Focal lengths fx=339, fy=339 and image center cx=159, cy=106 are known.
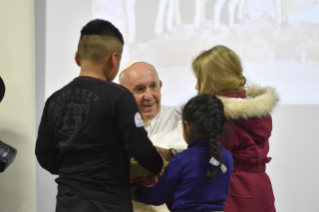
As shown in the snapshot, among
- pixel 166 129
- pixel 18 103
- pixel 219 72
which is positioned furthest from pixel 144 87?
pixel 18 103

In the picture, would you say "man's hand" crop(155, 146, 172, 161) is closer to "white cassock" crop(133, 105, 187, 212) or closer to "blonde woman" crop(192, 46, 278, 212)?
"blonde woman" crop(192, 46, 278, 212)

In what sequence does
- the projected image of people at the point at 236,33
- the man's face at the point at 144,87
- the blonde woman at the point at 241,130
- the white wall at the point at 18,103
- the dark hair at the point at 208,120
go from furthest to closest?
the projected image of people at the point at 236,33
the white wall at the point at 18,103
the man's face at the point at 144,87
the blonde woman at the point at 241,130
the dark hair at the point at 208,120

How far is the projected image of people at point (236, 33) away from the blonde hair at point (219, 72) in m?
1.61

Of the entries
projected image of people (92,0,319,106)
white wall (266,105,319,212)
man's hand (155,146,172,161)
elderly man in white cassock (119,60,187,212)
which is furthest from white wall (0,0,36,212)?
white wall (266,105,319,212)

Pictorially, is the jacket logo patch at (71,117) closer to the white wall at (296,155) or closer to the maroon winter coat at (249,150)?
the maroon winter coat at (249,150)

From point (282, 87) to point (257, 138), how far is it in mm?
1814

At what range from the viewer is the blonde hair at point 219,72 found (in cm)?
189

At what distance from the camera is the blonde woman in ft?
6.08

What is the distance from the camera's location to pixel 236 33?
3555mm

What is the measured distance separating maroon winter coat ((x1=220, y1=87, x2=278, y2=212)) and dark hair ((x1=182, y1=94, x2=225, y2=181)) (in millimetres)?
273

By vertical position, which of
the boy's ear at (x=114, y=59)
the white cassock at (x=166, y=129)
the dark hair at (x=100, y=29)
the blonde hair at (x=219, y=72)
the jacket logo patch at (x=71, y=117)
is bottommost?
the white cassock at (x=166, y=129)

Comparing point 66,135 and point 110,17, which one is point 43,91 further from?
point 66,135

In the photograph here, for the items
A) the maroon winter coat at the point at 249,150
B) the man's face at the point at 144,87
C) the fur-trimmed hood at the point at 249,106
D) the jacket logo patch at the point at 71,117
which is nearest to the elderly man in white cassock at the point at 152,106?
the man's face at the point at 144,87

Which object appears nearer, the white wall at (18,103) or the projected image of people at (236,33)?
the white wall at (18,103)
